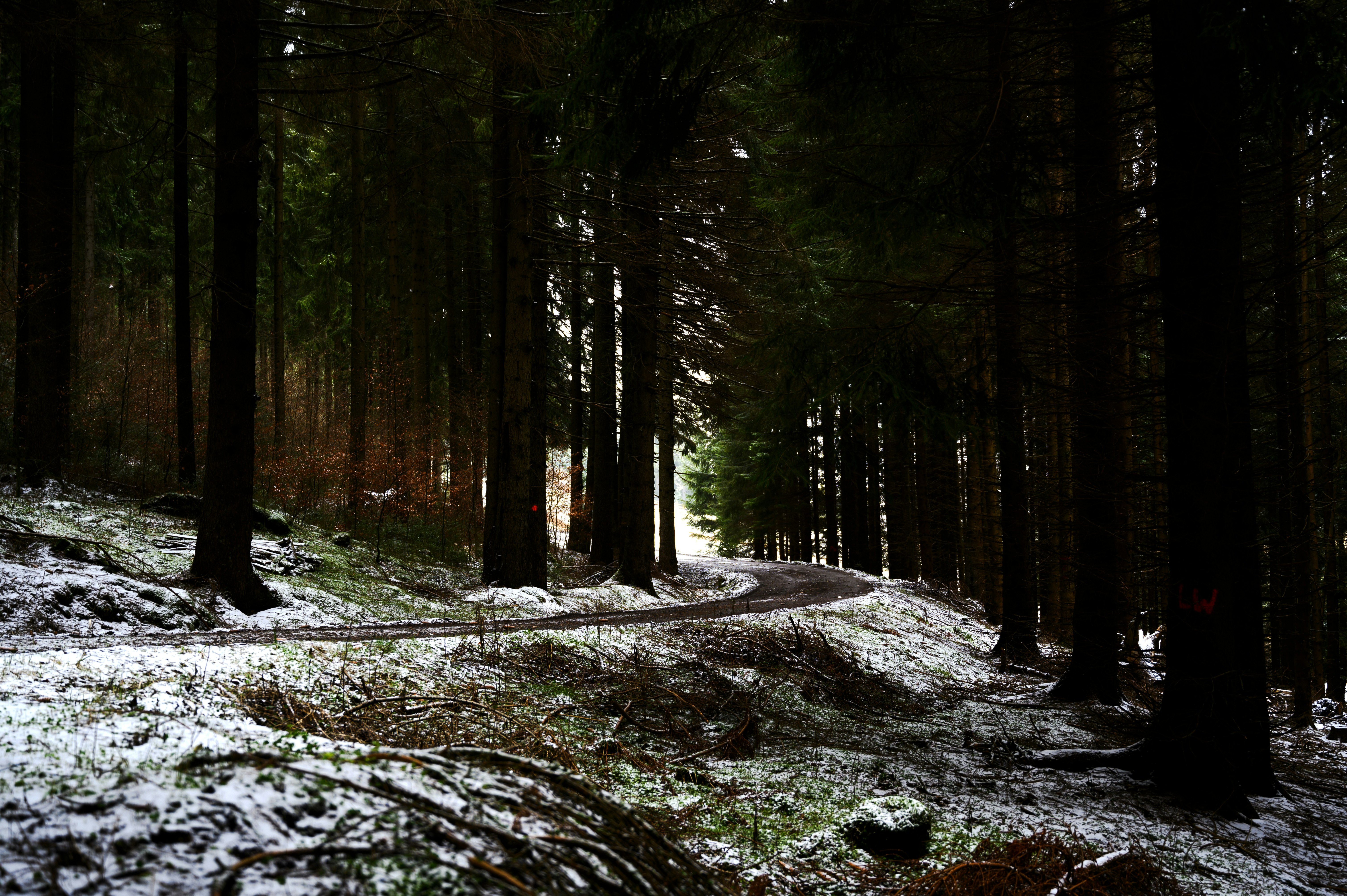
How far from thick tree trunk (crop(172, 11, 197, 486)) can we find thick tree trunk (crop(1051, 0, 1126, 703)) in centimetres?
1483

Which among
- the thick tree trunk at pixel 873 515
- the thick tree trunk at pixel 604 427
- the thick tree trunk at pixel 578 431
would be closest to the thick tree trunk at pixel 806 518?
the thick tree trunk at pixel 873 515

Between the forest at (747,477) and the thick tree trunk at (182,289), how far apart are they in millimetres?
116

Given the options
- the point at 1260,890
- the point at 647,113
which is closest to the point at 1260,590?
the point at 1260,890

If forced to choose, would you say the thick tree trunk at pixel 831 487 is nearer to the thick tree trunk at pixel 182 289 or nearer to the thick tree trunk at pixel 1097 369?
the thick tree trunk at pixel 1097 369

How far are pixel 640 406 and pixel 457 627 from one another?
8303 millimetres

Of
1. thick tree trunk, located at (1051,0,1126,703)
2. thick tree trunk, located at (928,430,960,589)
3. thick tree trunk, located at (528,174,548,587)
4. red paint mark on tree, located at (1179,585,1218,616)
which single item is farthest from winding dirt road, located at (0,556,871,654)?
red paint mark on tree, located at (1179,585,1218,616)

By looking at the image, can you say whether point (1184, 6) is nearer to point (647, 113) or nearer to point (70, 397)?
point (647, 113)

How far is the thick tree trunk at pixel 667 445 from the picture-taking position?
60.3 ft

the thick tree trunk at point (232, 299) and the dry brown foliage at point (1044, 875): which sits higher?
the thick tree trunk at point (232, 299)

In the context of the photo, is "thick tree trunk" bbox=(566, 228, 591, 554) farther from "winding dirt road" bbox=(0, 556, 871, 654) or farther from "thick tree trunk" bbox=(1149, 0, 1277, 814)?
"thick tree trunk" bbox=(1149, 0, 1277, 814)

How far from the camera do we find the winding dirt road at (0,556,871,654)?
256 inches

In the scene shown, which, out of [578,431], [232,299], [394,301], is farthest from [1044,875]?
[578,431]

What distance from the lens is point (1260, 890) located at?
4.28 m

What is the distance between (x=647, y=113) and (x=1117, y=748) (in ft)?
22.6
